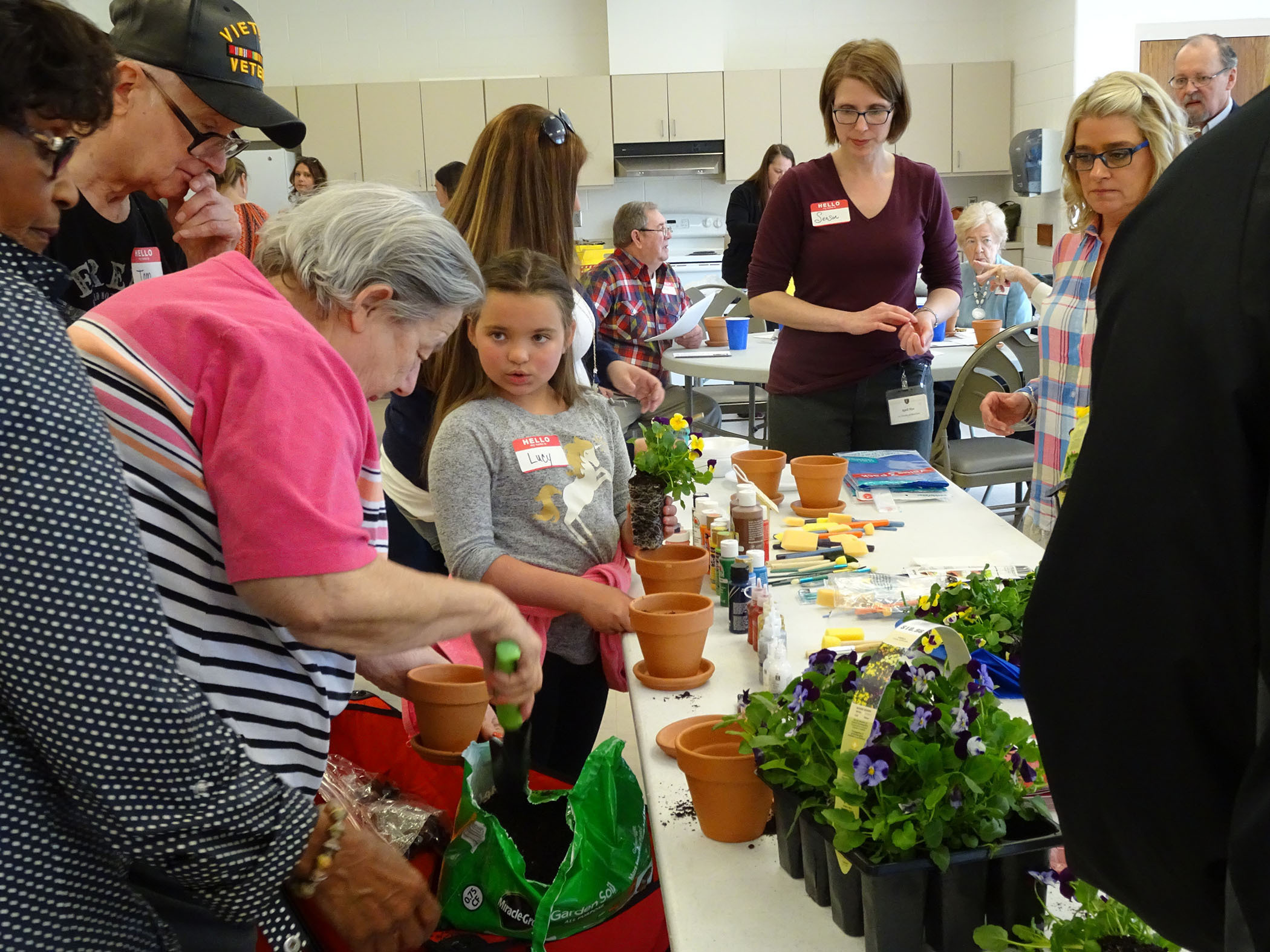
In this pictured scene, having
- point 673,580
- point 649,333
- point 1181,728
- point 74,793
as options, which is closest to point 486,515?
point 673,580

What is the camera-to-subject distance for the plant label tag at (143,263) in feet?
6.76

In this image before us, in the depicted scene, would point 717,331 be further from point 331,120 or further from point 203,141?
point 331,120

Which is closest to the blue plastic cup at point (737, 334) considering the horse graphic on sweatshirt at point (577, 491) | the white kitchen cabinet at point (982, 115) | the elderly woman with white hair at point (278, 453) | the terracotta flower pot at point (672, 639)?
the horse graphic on sweatshirt at point (577, 491)

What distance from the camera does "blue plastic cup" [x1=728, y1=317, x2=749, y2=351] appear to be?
478cm

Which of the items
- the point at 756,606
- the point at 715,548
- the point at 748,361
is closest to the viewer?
the point at 756,606

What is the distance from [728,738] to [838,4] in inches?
324

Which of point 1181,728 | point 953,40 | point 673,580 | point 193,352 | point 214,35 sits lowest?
point 673,580

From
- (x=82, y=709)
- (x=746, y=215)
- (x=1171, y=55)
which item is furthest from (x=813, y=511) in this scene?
(x=1171, y=55)

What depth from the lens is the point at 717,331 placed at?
4898mm

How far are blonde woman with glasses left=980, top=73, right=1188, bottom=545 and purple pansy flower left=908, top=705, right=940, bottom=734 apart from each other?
51.4 inches

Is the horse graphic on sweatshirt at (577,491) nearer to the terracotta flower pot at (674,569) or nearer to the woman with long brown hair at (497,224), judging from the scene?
the terracotta flower pot at (674,569)

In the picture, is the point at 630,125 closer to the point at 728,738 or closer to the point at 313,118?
the point at 313,118

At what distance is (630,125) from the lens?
8305 mm

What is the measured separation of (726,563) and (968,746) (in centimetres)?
87
